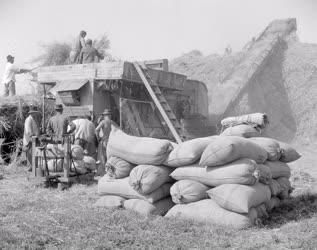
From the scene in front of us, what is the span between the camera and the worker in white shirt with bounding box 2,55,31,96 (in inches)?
502

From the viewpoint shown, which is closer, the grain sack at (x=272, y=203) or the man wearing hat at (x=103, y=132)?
the grain sack at (x=272, y=203)

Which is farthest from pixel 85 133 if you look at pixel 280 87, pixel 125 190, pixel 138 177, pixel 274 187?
pixel 280 87

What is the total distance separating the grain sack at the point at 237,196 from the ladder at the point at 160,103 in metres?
5.27

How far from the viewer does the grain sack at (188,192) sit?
5.39m

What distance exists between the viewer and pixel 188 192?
5.39 metres

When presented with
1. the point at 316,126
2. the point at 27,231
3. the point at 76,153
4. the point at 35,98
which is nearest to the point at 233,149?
the point at 27,231

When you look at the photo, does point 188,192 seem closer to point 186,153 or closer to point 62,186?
point 186,153

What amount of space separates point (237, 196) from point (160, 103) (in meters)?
6.33

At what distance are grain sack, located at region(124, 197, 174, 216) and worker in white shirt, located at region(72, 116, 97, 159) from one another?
4.31 metres

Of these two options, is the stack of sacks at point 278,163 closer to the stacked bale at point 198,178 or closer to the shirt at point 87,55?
the stacked bale at point 198,178

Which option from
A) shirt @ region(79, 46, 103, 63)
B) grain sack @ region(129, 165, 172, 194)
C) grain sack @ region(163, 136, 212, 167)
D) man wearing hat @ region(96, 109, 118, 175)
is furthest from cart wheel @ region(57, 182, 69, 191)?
shirt @ region(79, 46, 103, 63)

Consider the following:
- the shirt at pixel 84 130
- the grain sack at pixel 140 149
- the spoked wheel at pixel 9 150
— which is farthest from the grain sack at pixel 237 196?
the spoked wheel at pixel 9 150

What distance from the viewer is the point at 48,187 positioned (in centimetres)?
818

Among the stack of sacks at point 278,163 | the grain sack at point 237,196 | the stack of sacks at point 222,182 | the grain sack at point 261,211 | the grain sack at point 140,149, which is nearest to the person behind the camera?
the grain sack at point 237,196
